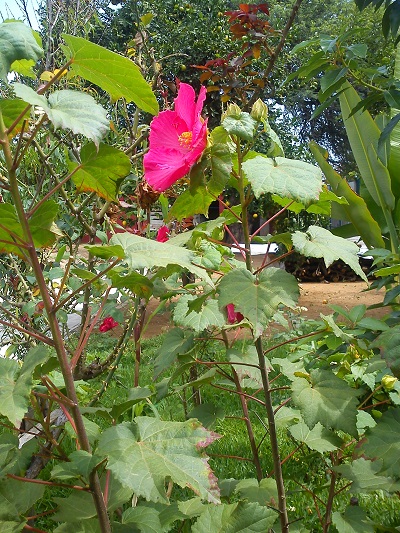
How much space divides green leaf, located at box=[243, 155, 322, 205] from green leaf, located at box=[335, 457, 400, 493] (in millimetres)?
492

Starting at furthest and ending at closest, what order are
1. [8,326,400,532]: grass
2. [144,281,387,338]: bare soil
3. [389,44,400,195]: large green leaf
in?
[144,281,387,338]: bare soil
[389,44,400,195]: large green leaf
[8,326,400,532]: grass

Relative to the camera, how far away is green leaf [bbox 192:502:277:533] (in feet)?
2.32

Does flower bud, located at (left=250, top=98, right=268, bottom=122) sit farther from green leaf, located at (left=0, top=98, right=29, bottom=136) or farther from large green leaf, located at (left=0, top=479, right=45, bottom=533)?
large green leaf, located at (left=0, top=479, right=45, bottom=533)

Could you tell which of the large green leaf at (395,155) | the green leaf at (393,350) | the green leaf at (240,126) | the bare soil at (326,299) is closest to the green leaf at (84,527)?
the green leaf at (393,350)

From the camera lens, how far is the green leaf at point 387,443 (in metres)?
0.78

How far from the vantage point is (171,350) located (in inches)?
36.0

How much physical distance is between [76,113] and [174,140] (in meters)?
0.22

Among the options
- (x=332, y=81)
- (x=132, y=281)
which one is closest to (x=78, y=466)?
(x=132, y=281)

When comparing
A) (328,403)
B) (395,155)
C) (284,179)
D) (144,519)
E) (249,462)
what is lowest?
(249,462)

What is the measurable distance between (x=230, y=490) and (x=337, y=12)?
13918mm

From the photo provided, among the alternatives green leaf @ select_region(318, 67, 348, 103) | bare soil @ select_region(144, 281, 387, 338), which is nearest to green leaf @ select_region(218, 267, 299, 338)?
green leaf @ select_region(318, 67, 348, 103)

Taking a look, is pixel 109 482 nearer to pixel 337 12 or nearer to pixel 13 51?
pixel 13 51

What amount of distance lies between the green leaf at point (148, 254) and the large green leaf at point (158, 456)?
20 centimetres

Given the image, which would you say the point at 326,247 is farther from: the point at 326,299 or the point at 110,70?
the point at 326,299
